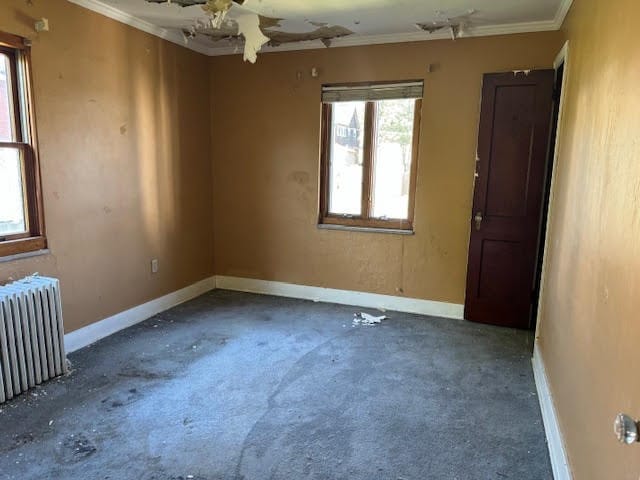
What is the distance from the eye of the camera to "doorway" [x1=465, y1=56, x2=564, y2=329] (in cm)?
356

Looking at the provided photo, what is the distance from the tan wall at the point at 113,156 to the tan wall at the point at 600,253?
324 cm

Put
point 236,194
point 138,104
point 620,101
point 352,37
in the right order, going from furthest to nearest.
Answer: point 236,194, point 352,37, point 138,104, point 620,101

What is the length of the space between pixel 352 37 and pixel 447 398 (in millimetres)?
3146

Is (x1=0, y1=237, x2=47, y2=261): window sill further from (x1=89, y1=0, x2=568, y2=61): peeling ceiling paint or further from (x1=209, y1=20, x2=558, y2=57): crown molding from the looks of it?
(x1=209, y1=20, x2=558, y2=57): crown molding

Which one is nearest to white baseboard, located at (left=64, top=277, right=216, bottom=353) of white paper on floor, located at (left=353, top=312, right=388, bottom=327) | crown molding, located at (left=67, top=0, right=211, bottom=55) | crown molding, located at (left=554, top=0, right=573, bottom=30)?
white paper on floor, located at (left=353, top=312, right=388, bottom=327)

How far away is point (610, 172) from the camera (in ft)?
5.48

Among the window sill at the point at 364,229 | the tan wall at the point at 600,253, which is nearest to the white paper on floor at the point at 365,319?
the window sill at the point at 364,229

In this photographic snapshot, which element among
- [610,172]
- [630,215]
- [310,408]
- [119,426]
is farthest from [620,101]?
[119,426]

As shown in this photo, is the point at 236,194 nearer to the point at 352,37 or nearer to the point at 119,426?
the point at 352,37

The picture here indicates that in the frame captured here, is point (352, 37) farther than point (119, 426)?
Yes

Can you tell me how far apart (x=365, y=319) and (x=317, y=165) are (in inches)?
62.2

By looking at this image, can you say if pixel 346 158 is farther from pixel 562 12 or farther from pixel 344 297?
pixel 562 12

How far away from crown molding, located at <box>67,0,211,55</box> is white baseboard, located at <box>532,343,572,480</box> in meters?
3.96

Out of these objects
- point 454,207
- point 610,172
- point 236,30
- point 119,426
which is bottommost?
point 119,426
